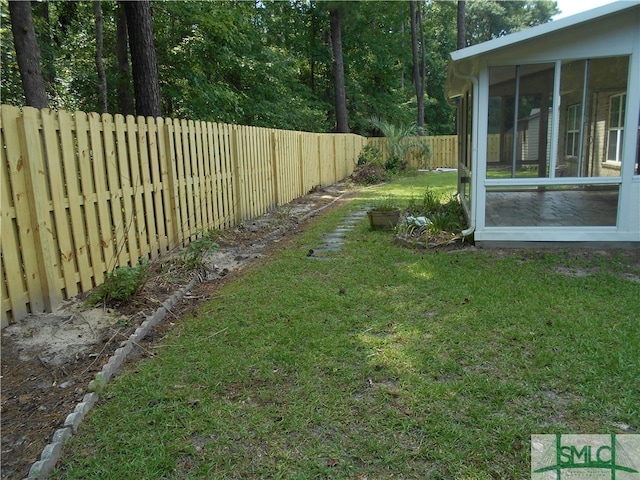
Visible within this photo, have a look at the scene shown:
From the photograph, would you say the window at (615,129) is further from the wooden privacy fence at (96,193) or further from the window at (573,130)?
the wooden privacy fence at (96,193)

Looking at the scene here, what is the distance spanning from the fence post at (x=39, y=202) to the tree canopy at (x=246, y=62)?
26.5 feet

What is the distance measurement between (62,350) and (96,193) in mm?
1660

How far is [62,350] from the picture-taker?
10.7ft

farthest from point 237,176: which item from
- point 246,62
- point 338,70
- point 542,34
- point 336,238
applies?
point 338,70

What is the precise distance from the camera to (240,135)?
25.9 feet

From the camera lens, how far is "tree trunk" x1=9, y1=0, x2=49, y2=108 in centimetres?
672

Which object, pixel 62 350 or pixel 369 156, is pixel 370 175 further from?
pixel 62 350

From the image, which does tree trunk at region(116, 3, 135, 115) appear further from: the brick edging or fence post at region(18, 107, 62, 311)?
the brick edging

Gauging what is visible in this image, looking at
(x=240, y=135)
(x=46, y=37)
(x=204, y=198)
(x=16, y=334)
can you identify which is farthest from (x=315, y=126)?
(x=16, y=334)

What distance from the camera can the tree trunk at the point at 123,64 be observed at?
11.7 m

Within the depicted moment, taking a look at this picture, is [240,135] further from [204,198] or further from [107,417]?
[107,417]

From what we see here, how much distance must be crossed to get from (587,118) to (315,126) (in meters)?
18.0
